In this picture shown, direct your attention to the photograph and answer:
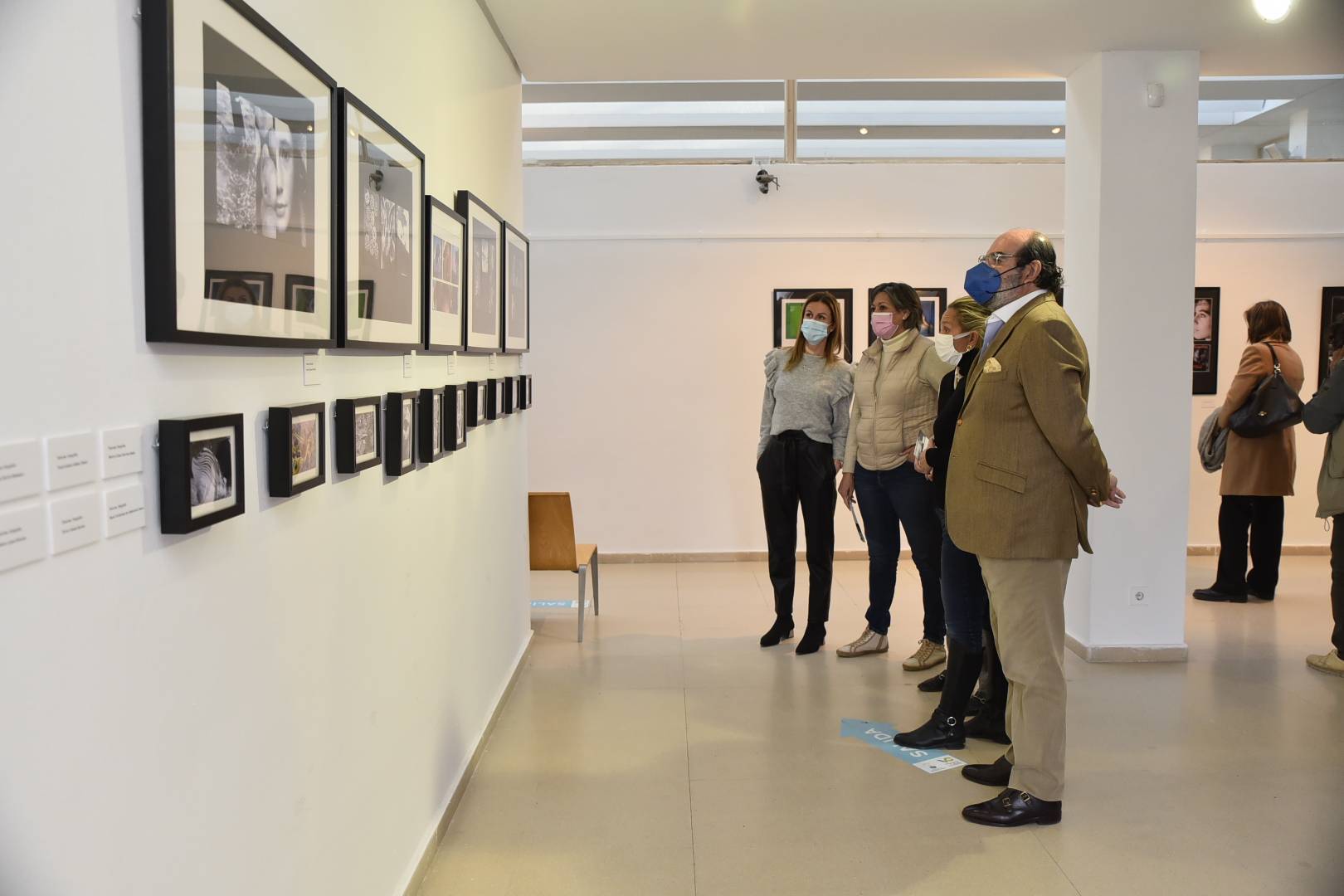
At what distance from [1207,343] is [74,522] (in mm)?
7459

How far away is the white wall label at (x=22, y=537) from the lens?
3.28ft

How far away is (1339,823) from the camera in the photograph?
9.78ft

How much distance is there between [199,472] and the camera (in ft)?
4.56

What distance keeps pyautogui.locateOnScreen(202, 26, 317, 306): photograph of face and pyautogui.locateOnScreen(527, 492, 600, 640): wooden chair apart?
3309mm

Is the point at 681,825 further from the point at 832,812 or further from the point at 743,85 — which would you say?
the point at 743,85

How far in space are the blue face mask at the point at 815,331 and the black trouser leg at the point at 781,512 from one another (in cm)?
48

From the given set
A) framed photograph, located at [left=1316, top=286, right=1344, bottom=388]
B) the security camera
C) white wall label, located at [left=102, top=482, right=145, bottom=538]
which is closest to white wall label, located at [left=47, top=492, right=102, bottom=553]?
white wall label, located at [left=102, top=482, right=145, bottom=538]

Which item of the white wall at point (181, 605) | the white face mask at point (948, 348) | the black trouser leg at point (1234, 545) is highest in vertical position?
the white face mask at point (948, 348)

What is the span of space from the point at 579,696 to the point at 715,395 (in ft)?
10.4

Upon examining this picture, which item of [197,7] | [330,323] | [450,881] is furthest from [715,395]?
[197,7]

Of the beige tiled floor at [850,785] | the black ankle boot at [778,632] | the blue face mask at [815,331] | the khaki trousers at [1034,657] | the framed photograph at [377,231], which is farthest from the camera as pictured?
the black ankle boot at [778,632]

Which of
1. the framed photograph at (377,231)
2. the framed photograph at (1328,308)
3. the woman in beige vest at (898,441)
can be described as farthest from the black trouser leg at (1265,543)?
the framed photograph at (377,231)

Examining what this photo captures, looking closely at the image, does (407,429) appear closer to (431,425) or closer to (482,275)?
(431,425)

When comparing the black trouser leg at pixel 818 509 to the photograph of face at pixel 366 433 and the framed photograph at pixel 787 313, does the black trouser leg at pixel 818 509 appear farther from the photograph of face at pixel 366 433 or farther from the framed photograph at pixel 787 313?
the photograph of face at pixel 366 433
